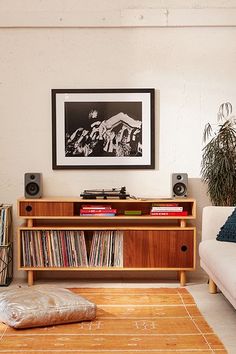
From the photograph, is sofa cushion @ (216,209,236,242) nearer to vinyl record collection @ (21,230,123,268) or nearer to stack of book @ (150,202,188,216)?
stack of book @ (150,202,188,216)

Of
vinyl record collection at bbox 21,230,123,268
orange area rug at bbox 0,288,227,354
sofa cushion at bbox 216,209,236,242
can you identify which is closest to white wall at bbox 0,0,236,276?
vinyl record collection at bbox 21,230,123,268

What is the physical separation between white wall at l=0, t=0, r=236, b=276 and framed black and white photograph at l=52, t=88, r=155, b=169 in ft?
0.28

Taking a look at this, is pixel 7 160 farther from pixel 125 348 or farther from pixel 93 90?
pixel 125 348

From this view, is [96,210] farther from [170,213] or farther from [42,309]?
[42,309]

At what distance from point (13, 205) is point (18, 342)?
2.08 m

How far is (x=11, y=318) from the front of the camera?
154 inches

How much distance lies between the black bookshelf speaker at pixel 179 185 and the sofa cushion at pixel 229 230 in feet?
2.19

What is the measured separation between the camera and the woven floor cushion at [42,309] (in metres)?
3.93

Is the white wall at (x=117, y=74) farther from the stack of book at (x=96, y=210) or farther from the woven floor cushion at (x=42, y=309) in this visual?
the woven floor cushion at (x=42, y=309)

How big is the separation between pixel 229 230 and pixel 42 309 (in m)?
1.53

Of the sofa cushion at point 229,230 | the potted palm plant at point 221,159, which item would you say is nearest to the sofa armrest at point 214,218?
the sofa cushion at point 229,230

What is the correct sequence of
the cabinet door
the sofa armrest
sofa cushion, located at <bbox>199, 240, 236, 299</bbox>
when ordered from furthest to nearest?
the cabinet door < the sofa armrest < sofa cushion, located at <bbox>199, 240, 236, 299</bbox>

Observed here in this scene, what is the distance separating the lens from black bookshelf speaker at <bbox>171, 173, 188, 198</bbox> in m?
5.40

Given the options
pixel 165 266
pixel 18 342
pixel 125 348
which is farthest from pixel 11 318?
pixel 165 266
